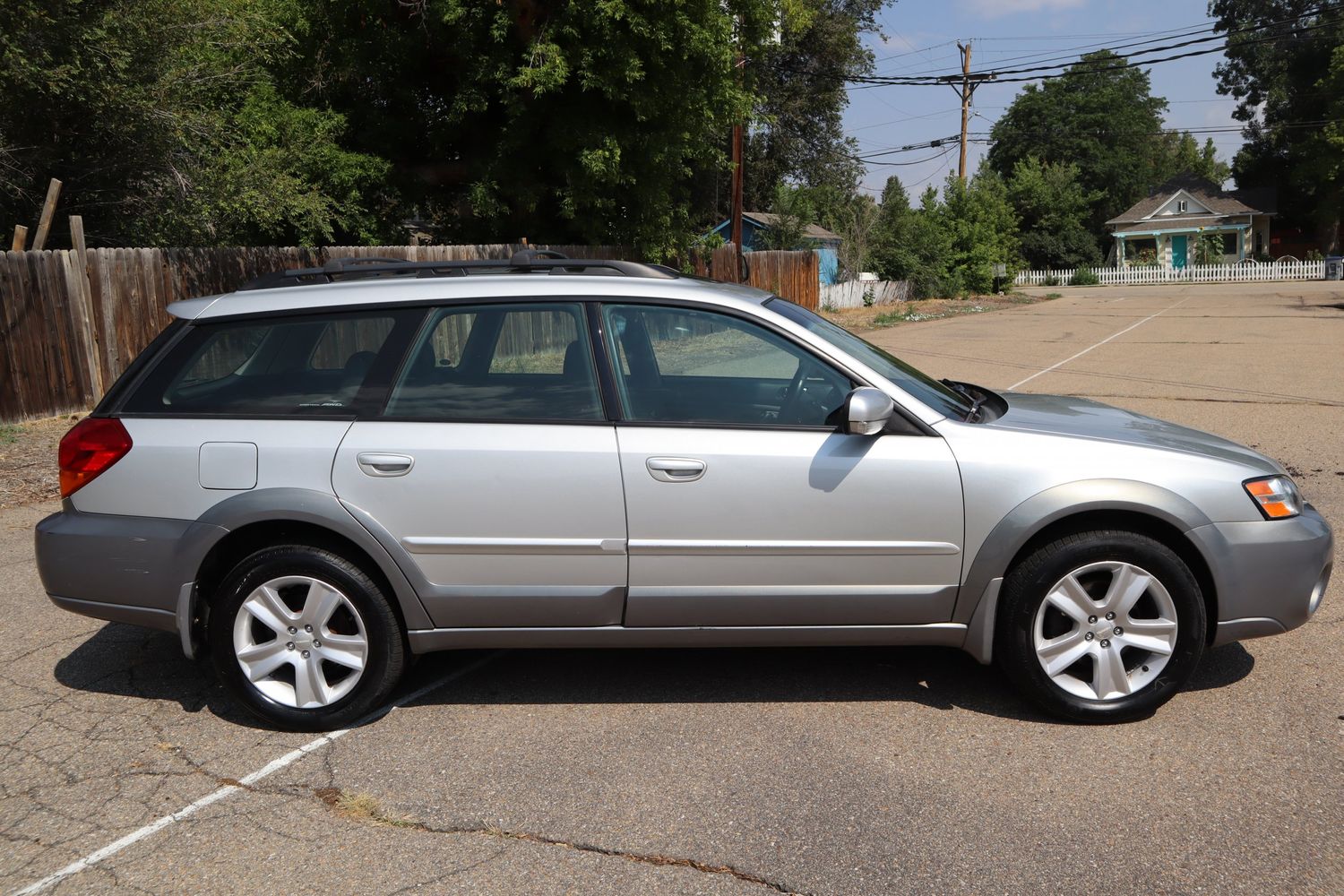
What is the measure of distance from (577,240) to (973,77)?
32139 millimetres

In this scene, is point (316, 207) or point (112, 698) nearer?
point (112, 698)

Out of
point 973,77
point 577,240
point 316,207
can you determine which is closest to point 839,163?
point 973,77

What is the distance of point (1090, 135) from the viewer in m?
77.8

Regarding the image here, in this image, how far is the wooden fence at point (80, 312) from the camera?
11625mm

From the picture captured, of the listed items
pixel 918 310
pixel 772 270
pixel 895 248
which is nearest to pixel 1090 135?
pixel 895 248

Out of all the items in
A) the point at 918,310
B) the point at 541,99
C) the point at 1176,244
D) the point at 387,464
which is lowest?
the point at 918,310

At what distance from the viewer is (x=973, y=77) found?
4691cm

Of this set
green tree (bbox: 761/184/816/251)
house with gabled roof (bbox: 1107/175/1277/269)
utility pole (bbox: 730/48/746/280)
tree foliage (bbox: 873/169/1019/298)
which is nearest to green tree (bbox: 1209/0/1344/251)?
house with gabled roof (bbox: 1107/175/1277/269)

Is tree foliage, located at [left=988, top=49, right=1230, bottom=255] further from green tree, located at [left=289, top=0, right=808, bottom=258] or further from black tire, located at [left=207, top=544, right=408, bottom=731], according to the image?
black tire, located at [left=207, top=544, right=408, bottom=731]

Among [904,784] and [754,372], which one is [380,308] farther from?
[904,784]

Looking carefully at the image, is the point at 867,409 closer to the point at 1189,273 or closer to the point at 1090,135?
the point at 1189,273

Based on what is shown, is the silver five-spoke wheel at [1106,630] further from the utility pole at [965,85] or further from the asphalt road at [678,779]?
the utility pole at [965,85]

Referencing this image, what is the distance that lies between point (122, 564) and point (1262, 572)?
4.25m

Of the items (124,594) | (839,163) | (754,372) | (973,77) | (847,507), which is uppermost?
(973,77)
